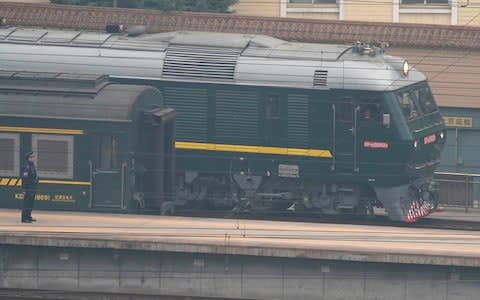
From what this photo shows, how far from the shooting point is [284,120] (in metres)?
28.1

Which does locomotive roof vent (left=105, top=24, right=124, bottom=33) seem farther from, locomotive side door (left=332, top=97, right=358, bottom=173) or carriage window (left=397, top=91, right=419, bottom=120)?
carriage window (left=397, top=91, right=419, bottom=120)

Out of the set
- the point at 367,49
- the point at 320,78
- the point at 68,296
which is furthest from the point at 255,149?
the point at 68,296


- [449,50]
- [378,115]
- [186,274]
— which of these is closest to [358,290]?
[186,274]

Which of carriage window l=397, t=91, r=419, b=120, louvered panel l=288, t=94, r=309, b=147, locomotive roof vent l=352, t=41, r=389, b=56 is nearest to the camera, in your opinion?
carriage window l=397, t=91, r=419, b=120

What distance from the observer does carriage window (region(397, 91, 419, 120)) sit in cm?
2792

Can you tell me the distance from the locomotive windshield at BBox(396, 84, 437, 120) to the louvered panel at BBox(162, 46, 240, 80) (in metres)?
3.63

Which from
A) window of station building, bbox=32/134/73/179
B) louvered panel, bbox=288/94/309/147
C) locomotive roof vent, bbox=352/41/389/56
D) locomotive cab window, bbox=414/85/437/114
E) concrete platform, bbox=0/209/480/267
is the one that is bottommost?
concrete platform, bbox=0/209/480/267

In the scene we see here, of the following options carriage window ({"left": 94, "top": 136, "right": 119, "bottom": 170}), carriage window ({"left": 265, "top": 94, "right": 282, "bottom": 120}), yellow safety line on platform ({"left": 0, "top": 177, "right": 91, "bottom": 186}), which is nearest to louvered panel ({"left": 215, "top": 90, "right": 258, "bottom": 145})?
carriage window ({"left": 265, "top": 94, "right": 282, "bottom": 120})

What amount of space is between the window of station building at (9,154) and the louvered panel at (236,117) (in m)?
4.27

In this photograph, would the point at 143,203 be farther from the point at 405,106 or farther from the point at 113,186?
the point at 405,106

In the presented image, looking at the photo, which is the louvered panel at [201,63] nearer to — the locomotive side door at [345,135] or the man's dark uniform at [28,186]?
the locomotive side door at [345,135]

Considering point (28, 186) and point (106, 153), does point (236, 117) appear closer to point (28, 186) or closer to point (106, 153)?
point (106, 153)

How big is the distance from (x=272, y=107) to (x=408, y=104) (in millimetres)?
2851

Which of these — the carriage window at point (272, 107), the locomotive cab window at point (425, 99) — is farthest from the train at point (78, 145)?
the locomotive cab window at point (425, 99)
